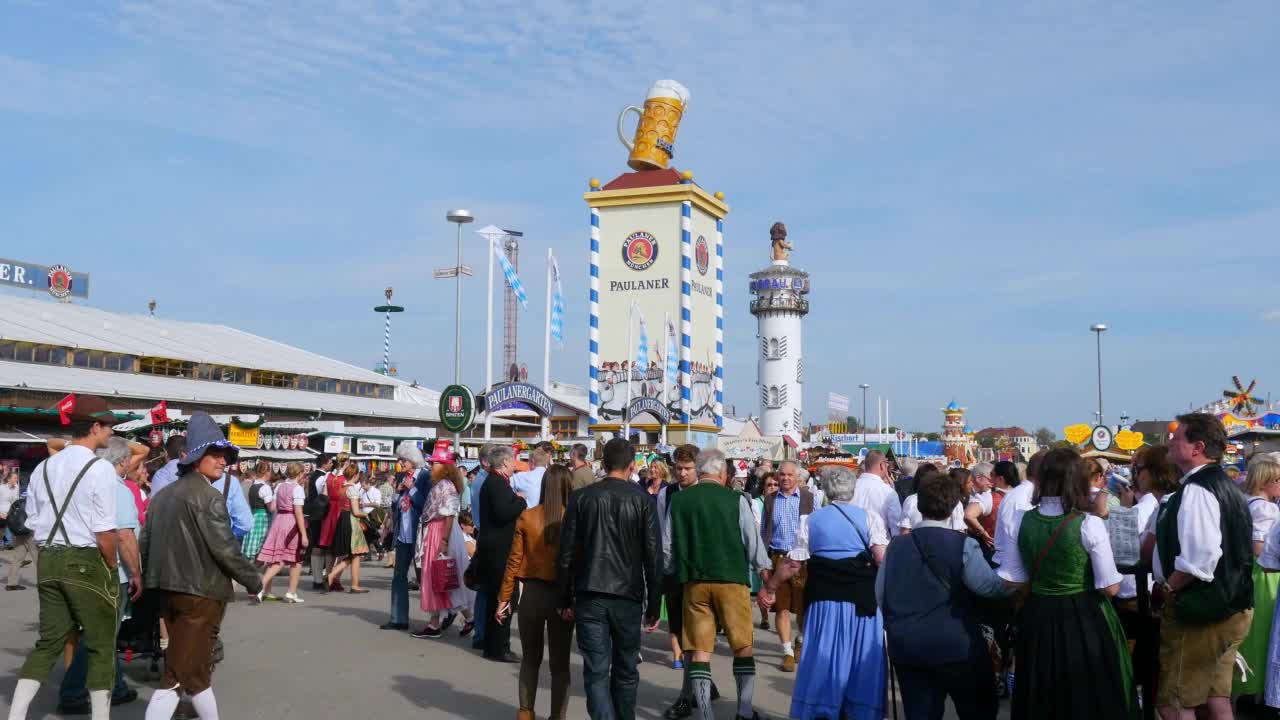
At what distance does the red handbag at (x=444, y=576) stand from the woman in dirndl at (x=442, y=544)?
0.03ft

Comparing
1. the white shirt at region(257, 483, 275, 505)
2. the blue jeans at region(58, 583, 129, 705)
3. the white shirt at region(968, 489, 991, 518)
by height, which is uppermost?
the white shirt at region(968, 489, 991, 518)

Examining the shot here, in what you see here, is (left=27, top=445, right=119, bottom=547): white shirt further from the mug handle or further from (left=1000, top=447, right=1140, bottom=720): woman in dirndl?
the mug handle

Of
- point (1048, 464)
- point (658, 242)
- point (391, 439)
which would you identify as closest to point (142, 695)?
point (1048, 464)

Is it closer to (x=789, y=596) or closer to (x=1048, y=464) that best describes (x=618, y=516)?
(x=1048, y=464)

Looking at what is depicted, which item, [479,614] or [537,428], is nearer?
[479,614]

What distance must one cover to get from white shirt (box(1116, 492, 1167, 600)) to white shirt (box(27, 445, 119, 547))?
6.07 meters

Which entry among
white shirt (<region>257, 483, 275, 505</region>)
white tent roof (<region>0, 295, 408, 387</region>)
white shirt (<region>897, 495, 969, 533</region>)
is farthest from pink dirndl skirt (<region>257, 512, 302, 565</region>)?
white tent roof (<region>0, 295, 408, 387</region>)

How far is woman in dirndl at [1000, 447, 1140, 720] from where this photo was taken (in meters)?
5.47

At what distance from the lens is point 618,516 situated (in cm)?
681

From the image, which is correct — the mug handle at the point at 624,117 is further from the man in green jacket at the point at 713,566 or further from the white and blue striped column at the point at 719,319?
the man in green jacket at the point at 713,566

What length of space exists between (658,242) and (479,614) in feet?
159

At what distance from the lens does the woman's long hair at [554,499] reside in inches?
290

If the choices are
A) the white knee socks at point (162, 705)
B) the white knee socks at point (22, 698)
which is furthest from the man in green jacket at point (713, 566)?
the white knee socks at point (22, 698)

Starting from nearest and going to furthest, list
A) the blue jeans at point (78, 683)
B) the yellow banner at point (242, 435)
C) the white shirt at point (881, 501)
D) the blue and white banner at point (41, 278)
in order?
1. the blue jeans at point (78, 683)
2. the white shirt at point (881, 501)
3. the yellow banner at point (242, 435)
4. the blue and white banner at point (41, 278)
